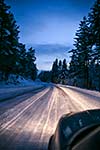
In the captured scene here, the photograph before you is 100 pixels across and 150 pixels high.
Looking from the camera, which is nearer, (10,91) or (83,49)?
(10,91)

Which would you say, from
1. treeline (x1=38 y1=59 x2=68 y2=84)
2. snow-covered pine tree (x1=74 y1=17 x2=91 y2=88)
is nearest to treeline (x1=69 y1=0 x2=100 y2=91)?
snow-covered pine tree (x1=74 y1=17 x2=91 y2=88)

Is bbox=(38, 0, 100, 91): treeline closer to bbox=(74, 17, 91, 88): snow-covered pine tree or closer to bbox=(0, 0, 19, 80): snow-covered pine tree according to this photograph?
bbox=(74, 17, 91, 88): snow-covered pine tree

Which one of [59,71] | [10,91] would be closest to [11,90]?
[10,91]

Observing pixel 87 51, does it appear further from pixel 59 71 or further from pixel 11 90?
pixel 59 71

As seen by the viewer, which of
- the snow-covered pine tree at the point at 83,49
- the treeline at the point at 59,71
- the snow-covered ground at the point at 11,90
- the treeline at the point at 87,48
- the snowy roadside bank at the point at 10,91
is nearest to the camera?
the snowy roadside bank at the point at 10,91

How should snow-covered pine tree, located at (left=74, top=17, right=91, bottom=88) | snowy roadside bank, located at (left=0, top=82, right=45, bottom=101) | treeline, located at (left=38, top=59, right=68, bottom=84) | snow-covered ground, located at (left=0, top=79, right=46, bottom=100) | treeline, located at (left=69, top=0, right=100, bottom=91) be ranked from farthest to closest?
treeline, located at (left=38, top=59, right=68, bottom=84) → snow-covered pine tree, located at (left=74, top=17, right=91, bottom=88) → treeline, located at (left=69, top=0, right=100, bottom=91) → snow-covered ground, located at (left=0, top=79, right=46, bottom=100) → snowy roadside bank, located at (left=0, top=82, right=45, bottom=101)

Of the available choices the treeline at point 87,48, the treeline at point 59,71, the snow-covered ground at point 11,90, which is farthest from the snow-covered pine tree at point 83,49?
the treeline at point 59,71

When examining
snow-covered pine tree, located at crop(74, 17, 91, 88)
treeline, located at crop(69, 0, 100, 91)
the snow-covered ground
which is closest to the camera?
the snow-covered ground

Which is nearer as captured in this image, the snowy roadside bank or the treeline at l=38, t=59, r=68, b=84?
the snowy roadside bank

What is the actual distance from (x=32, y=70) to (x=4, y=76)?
58.2 metres

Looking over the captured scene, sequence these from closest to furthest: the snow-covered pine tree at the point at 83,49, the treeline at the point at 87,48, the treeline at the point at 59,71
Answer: the treeline at the point at 87,48, the snow-covered pine tree at the point at 83,49, the treeline at the point at 59,71

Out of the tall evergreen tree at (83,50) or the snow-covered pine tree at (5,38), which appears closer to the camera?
the snow-covered pine tree at (5,38)

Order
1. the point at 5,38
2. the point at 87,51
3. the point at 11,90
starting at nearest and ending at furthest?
the point at 11,90
the point at 5,38
the point at 87,51

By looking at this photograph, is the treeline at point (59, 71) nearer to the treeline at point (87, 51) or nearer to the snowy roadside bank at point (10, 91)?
the treeline at point (87, 51)
